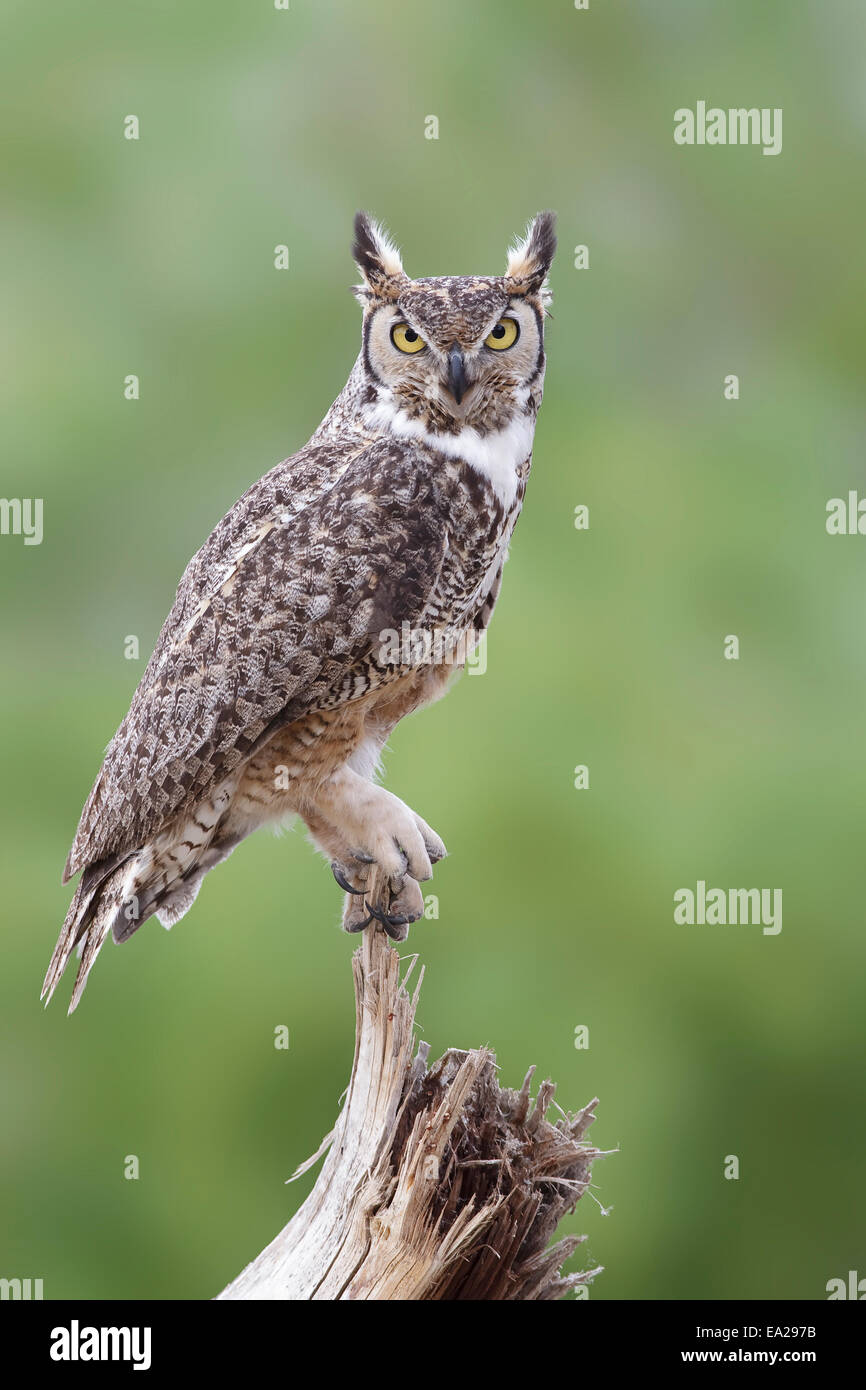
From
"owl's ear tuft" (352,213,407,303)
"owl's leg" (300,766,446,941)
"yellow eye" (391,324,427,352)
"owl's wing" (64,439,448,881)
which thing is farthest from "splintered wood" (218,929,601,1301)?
"owl's ear tuft" (352,213,407,303)

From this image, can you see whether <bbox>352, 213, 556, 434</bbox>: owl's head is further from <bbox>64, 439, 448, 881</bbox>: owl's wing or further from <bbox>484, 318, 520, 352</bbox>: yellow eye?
<bbox>64, 439, 448, 881</bbox>: owl's wing

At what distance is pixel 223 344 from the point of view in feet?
20.3

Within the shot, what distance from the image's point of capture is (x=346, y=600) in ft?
8.52

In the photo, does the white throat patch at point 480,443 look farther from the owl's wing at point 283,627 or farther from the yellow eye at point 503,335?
the yellow eye at point 503,335

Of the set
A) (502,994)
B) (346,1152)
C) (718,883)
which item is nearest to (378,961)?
(346,1152)

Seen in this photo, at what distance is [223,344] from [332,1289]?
462 centimetres

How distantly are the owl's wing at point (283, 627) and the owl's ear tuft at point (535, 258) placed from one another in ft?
1.20

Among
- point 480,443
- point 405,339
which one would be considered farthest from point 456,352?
point 480,443

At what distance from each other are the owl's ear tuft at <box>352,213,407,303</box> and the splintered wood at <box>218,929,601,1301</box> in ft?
3.95

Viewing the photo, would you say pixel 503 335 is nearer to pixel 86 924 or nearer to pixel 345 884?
pixel 345 884

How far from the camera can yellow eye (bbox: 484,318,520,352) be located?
2.55 metres

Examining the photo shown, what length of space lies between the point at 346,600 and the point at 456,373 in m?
0.45

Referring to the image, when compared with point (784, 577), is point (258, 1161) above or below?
below

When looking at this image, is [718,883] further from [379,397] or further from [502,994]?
[379,397]
